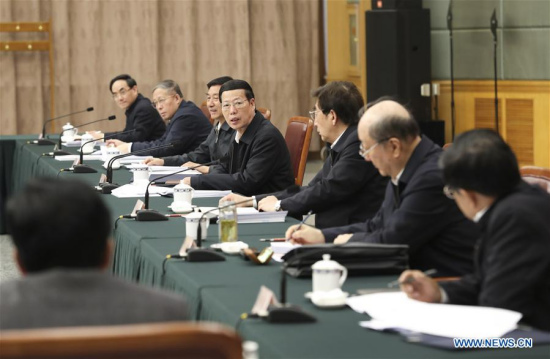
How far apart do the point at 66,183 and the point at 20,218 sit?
0.26 ft

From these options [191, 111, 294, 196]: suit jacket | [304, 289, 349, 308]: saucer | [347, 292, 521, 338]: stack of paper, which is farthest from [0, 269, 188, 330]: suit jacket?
[191, 111, 294, 196]: suit jacket

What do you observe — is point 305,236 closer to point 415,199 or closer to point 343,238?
point 343,238

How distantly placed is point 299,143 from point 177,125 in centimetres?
151

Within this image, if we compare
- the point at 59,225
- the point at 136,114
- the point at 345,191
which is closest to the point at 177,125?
the point at 136,114

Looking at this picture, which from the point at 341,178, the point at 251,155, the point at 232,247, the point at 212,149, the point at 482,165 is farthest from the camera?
the point at 212,149

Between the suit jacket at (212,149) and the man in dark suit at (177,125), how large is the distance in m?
0.30

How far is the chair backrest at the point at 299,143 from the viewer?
5496 millimetres

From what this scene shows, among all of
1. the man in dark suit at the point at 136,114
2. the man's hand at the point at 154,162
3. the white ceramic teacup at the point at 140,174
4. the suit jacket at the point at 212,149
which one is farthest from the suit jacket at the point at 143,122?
the white ceramic teacup at the point at 140,174

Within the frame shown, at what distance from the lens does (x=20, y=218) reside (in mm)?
1385

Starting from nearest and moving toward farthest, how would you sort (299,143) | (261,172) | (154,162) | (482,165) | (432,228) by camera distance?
(482,165)
(432,228)
(261,172)
(299,143)
(154,162)

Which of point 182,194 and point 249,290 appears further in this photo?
point 182,194

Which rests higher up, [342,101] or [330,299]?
[342,101]

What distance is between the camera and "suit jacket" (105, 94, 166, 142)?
7770 mm

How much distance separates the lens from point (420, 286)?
232cm
